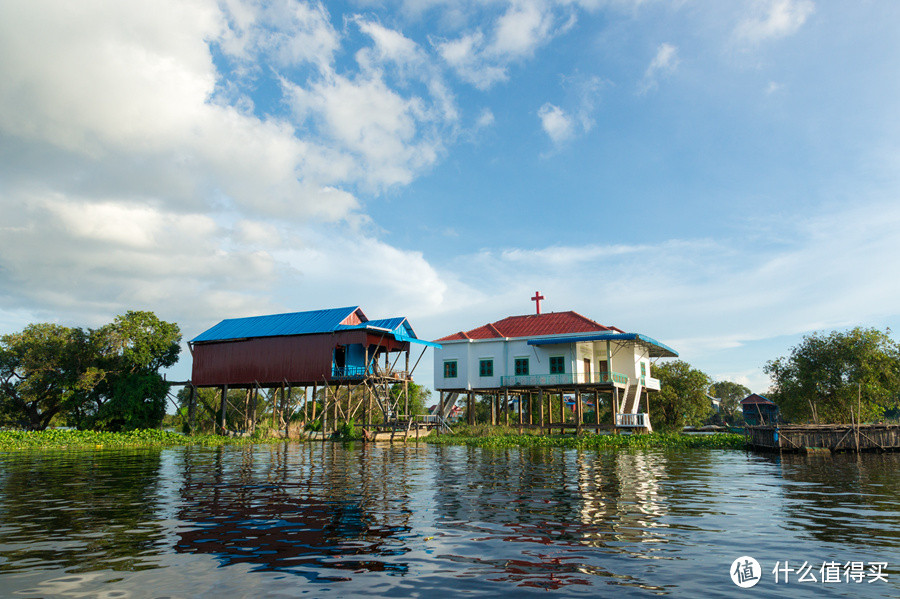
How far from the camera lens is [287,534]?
25.6ft

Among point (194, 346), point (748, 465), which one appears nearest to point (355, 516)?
point (748, 465)

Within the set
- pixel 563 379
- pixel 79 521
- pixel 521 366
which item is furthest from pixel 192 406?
pixel 79 521

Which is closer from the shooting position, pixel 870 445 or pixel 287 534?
pixel 287 534

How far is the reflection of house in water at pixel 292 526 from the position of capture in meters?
6.51

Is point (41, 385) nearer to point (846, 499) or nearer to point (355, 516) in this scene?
point (355, 516)

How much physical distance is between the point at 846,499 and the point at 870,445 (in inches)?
685

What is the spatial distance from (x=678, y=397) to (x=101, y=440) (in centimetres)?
4594

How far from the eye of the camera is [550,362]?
37.8 metres

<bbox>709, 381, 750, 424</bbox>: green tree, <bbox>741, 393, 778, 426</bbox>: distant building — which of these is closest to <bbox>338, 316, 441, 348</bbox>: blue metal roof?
<bbox>741, 393, 778, 426</bbox>: distant building

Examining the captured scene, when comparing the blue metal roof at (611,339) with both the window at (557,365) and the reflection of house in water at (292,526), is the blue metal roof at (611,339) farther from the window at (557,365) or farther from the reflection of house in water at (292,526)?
the reflection of house in water at (292,526)

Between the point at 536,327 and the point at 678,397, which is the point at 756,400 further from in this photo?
the point at 536,327

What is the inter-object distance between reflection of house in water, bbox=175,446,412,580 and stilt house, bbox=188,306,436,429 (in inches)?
876

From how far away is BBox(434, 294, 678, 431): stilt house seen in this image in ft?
119

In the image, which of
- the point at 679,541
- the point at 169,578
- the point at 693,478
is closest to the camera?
the point at 169,578
